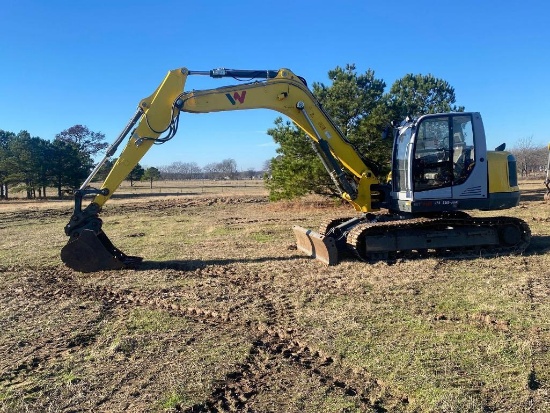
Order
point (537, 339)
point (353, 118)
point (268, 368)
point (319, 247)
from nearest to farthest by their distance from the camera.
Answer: point (268, 368), point (537, 339), point (319, 247), point (353, 118)

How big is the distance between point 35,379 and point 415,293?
5235 millimetres

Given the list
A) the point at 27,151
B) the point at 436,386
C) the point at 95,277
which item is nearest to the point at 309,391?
the point at 436,386

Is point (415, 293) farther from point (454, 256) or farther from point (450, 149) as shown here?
point (450, 149)

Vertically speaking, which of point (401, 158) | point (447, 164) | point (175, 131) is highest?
point (175, 131)

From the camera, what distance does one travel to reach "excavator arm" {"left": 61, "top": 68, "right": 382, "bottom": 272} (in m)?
9.64

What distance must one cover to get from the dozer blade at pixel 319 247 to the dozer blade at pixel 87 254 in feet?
13.4

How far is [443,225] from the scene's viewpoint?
1002cm

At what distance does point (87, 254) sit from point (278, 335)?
5313 mm

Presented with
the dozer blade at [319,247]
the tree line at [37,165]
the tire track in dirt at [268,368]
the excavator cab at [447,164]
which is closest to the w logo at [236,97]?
the dozer blade at [319,247]

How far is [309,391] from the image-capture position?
431cm

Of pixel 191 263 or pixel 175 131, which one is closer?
pixel 175 131


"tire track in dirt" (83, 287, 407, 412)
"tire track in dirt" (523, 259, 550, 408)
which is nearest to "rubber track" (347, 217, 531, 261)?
"tire track in dirt" (523, 259, 550, 408)

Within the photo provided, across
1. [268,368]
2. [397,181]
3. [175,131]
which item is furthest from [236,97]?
[268,368]

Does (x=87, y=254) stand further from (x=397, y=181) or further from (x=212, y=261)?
(x=397, y=181)
